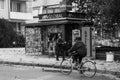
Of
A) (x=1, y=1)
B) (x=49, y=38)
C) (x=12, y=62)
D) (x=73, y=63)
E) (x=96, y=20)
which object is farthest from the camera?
(x=1, y=1)

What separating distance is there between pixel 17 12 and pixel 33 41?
2888 cm

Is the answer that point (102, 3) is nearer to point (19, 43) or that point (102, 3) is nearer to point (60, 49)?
point (60, 49)

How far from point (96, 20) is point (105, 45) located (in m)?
6.10

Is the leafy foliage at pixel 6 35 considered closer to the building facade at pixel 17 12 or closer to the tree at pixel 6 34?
the tree at pixel 6 34

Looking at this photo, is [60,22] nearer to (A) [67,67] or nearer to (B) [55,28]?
(B) [55,28]

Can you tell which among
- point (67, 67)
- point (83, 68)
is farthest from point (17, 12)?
point (83, 68)

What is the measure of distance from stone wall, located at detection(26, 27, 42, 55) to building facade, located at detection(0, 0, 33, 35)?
24008mm

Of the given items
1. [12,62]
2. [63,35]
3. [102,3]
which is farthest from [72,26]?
[102,3]

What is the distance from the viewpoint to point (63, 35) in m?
23.5

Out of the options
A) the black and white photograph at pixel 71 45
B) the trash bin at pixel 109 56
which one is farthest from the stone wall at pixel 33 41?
the trash bin at pixel 109 56

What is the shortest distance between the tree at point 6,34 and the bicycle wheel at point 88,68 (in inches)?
1241

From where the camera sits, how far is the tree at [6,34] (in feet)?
144

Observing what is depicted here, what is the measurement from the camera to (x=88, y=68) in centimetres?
1330

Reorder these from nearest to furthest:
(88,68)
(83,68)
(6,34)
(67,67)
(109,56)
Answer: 1. (88,68)
2. (83,68)
3. (67,67)
4. (109,56)
5. (6,34)
